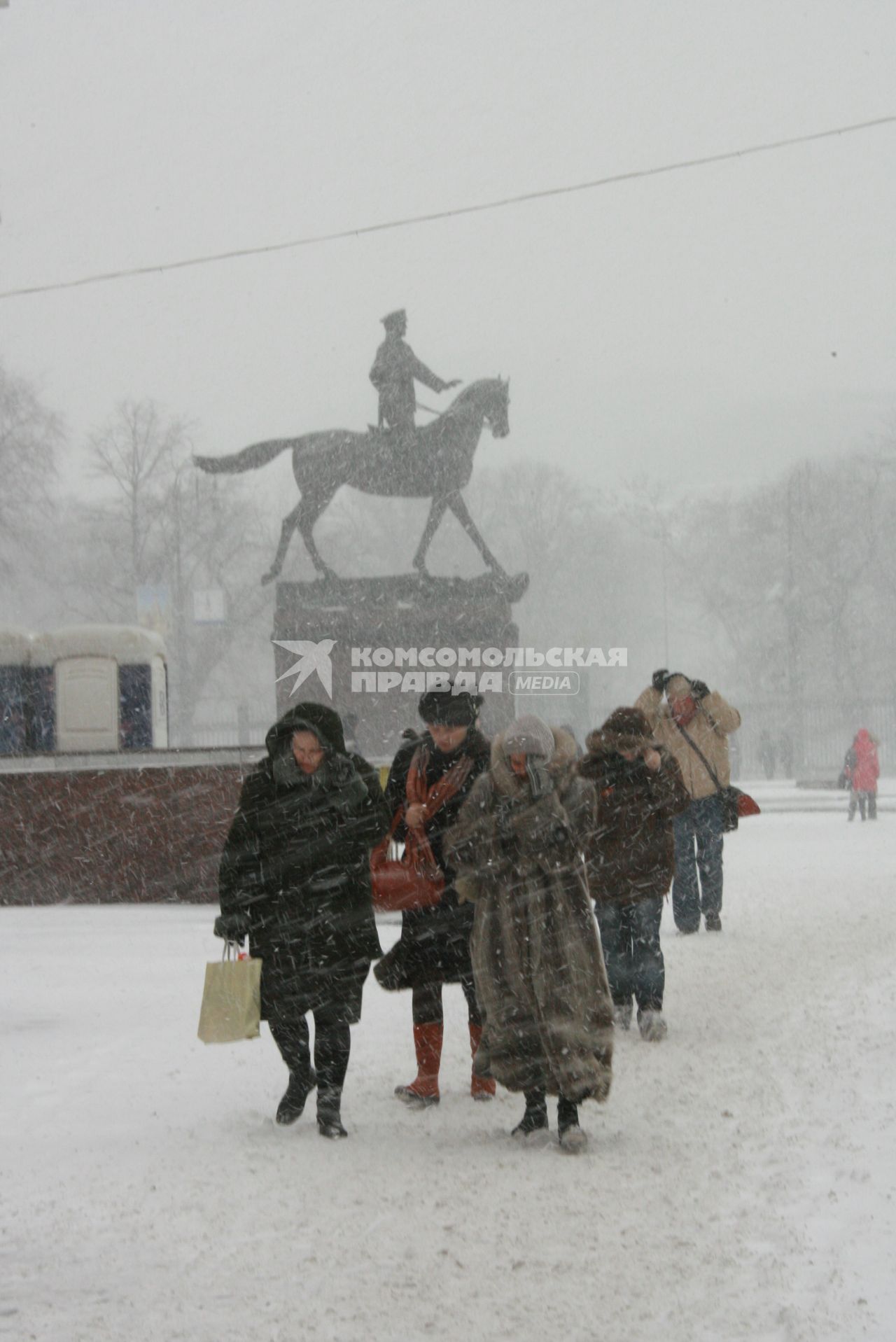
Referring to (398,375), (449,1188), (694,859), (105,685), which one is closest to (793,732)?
(398,375)

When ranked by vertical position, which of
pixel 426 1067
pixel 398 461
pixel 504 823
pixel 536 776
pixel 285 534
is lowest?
pixel 426 1067

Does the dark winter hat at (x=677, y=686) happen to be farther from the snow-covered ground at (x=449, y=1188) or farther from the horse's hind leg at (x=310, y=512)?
the horse's hind leg at (x=310, y=512)

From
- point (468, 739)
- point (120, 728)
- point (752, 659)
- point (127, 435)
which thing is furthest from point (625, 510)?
point (468, 739)

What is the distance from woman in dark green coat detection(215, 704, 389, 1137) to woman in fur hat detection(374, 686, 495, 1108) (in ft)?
0.95

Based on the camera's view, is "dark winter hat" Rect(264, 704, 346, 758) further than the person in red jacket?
No

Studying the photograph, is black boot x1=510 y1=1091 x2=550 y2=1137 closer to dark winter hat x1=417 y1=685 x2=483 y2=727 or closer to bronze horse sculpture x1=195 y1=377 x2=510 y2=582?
dark winter hat x1=417 y1=685 x2=483 y2=727

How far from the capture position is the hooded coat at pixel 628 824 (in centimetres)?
664

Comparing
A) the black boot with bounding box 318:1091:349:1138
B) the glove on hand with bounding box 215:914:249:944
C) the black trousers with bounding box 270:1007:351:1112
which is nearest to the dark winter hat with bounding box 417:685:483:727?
the glove on hand with bounding box 215:914:249:944

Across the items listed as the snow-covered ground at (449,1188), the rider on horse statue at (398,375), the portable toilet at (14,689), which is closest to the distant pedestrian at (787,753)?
the rider on horse statue at (398,375)

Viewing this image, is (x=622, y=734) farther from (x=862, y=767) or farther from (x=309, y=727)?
(x=862, y=767)

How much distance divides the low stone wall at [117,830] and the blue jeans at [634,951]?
579 centimetres

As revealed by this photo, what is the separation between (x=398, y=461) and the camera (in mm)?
19078

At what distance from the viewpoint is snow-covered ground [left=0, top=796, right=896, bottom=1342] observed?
3398 millimetres

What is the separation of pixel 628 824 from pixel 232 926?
2.20 meters
